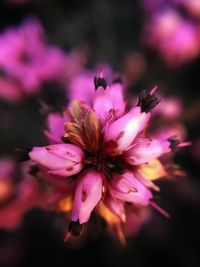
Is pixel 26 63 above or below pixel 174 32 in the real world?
below

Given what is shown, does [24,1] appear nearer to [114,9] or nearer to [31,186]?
[114,9]

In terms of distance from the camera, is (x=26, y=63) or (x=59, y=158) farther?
(x=26, y=63)

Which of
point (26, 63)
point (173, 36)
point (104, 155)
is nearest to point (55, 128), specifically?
point (104, 155)

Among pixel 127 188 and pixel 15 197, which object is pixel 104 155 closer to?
pixel 127 188

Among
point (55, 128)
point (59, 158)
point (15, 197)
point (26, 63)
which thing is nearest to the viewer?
point (59, 158)

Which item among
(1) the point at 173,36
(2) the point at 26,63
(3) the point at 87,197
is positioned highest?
(1) the point at 173,36

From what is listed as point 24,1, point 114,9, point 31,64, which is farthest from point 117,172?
point 114,9

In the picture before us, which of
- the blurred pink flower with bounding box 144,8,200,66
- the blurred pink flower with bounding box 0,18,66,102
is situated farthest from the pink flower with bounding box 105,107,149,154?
the blurred pink flower with bounding box 144,8,200,66

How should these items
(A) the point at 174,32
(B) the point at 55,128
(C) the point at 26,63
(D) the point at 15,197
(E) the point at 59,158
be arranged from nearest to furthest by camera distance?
(E) the point at 59,158
(B) the point at 55,128
(D) the point at 15,197
(C) the point at 26,63
(A) the point at 174,32
